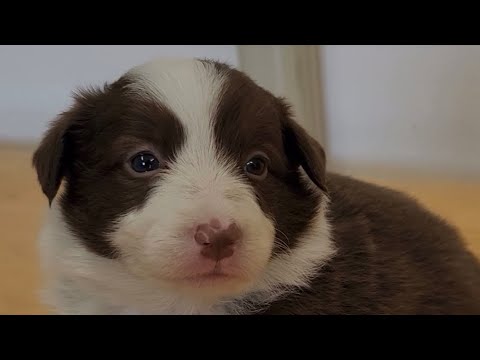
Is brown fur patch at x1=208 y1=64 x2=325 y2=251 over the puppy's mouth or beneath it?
over

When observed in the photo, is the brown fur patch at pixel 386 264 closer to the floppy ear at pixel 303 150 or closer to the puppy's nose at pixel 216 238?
the floppy ear at pixel 303 150

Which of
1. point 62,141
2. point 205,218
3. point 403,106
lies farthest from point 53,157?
point 403,106

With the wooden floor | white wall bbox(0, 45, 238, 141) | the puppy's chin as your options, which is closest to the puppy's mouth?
the puppy's chin

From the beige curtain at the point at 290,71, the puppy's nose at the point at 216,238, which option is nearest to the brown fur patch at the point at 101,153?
the puppy's nose at the point at 216,238

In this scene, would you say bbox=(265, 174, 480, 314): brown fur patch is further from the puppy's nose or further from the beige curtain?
the beige curtain

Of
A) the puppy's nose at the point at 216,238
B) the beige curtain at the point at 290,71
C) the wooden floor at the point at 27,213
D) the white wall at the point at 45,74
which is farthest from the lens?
the white wall at the point at 45,74
